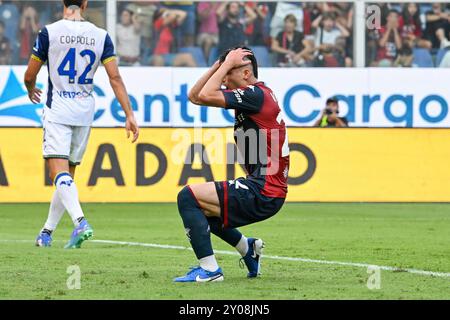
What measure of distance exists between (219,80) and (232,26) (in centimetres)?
1422

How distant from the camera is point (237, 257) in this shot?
36.0ft

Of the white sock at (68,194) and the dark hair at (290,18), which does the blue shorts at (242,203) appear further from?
the dark hair at (290,18)

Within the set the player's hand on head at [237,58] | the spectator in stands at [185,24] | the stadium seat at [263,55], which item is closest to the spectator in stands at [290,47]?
the stadium seat at [263,55]

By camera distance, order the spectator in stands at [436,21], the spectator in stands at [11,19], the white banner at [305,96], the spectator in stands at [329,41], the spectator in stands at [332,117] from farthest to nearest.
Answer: the spectator in stands at [436,21] < the spectator in stands at [329,41] < the spectator in stands at [11,19] < the white banner at [305,96] < the spectator in stands at [332,117]

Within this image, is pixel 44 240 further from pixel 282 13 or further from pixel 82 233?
pixel 282 13

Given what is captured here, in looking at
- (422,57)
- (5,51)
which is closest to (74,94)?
(5,51)

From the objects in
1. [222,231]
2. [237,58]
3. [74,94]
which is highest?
[237,58]

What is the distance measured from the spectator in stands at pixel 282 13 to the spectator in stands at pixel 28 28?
14.6ft

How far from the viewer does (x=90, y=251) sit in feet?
36.7

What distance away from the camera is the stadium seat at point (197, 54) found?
22.8m

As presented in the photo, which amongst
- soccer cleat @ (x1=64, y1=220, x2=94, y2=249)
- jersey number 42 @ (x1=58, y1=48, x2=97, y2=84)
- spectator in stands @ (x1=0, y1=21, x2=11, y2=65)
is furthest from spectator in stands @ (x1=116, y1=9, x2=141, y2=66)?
soccer cleat @ (x1=64, y1=220, x2=94, y2=249)

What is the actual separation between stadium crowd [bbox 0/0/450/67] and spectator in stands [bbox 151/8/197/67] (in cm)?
2

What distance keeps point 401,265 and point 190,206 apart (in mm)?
2253

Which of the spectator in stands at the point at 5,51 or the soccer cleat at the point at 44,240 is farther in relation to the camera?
the spectator in stands at the point at 5,51
